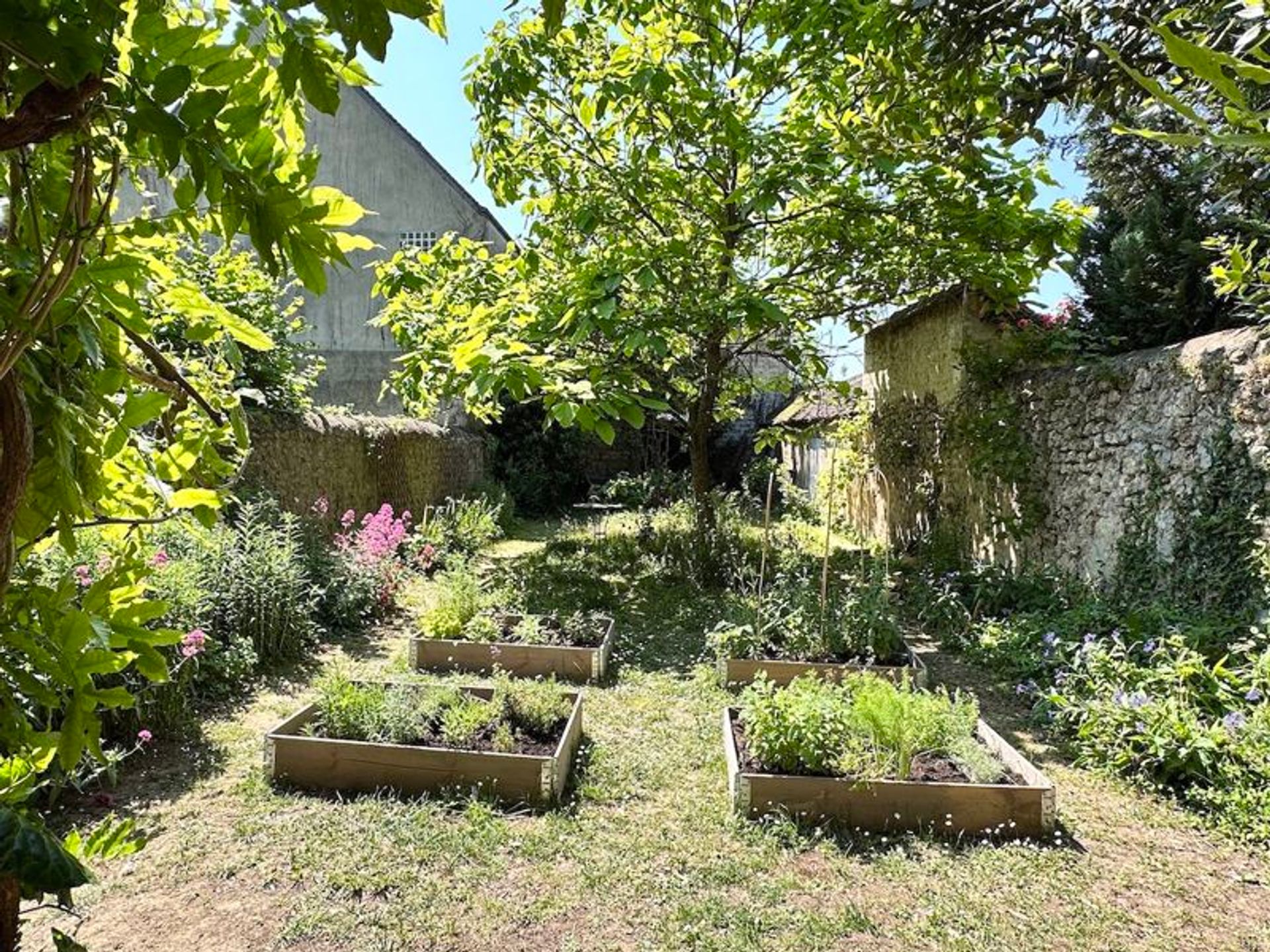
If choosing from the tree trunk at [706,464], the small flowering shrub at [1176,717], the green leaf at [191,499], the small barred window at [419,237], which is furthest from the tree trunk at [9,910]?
the small barred window at [419,237]

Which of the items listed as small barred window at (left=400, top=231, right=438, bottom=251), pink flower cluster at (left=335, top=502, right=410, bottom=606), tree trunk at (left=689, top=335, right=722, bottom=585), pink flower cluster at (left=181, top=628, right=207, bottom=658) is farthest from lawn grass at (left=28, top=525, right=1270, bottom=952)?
small barred window at (left=400, top=231, right=438, bottom=251)

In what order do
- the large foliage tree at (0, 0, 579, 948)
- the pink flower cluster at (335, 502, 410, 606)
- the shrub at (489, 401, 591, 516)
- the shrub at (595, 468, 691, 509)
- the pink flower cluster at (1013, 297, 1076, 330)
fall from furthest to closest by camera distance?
the shrub at (489, 401, 591, 516)
the shrub at (595, 468, 691, 509)
the pink flower cluster at (1013, 297, 1076, 330)
the pink flower cluster at (335, 502, 410, 606)
the large foliage tree at (0, 0, 579, 948)

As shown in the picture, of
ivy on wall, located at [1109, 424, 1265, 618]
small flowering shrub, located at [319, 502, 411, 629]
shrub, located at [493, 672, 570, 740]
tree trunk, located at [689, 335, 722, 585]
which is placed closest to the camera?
shrub, located at [493, 672, 570, 740]

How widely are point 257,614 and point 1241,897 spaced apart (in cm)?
550

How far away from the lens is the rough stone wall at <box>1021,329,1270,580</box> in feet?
16.5

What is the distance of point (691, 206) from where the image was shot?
304 inches

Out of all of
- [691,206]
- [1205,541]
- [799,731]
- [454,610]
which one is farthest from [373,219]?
[1205,541]

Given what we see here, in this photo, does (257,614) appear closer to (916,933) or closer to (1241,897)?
(916,933)

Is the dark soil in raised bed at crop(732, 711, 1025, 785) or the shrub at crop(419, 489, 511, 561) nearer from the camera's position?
the dark soil in raised bed at crop(732, 711, 1025, 785)

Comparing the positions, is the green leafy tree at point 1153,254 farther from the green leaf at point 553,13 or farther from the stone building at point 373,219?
the stone building at point 373,219

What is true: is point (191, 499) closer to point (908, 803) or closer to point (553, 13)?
point (553, 13)

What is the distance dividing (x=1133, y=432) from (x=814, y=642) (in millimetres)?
3157

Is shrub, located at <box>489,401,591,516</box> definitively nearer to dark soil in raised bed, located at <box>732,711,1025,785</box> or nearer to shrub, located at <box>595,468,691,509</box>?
shrub, located at <box>595,468,691,509</box>

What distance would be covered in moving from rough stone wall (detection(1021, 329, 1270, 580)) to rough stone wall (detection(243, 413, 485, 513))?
6.61 meters
